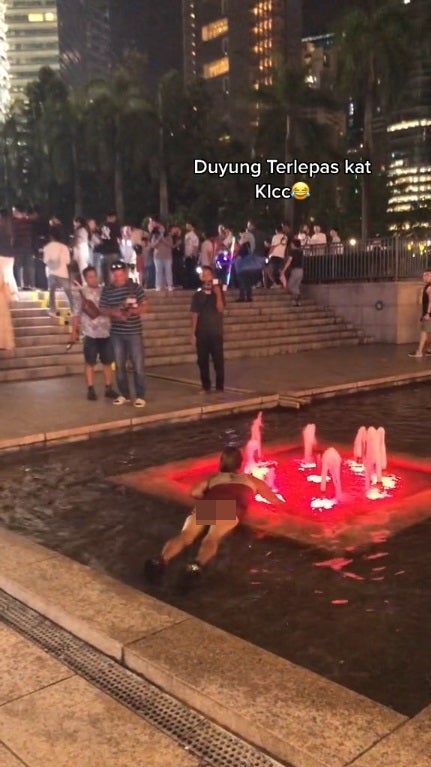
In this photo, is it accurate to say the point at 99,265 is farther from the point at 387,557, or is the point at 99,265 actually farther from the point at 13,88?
the point at 13,88

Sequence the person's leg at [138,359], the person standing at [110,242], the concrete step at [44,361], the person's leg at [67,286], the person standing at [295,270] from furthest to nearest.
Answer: the person standing at [295,270] < the person standing at [110,242] < the person's leg at [67,286] < the concrete step at [44,361] < the person's leg at [138,359]

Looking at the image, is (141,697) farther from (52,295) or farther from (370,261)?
(370,261)

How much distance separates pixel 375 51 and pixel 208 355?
29.6 m

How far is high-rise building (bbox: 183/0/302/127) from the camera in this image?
111 meters

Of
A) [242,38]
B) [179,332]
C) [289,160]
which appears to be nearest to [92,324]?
[179,332]

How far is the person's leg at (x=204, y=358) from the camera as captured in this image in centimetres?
1132

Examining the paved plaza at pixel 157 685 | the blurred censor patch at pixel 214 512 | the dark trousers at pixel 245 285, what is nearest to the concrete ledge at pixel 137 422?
the paved plaza at pixel 157 685

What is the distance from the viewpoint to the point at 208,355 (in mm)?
11625

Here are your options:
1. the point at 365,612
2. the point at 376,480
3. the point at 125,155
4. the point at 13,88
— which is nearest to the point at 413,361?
the point at 376,480

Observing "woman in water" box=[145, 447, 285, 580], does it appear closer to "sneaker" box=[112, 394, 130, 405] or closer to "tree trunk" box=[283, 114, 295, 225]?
"sneaker" box=[112, 394, 130, 405]

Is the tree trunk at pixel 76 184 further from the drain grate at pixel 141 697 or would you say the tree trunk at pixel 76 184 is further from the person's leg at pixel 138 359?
the drain grate at pixel 141 697

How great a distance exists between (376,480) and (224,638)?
3509 mm

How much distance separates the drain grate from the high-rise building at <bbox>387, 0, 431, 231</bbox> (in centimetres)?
3793

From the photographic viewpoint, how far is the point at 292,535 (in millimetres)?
5559
